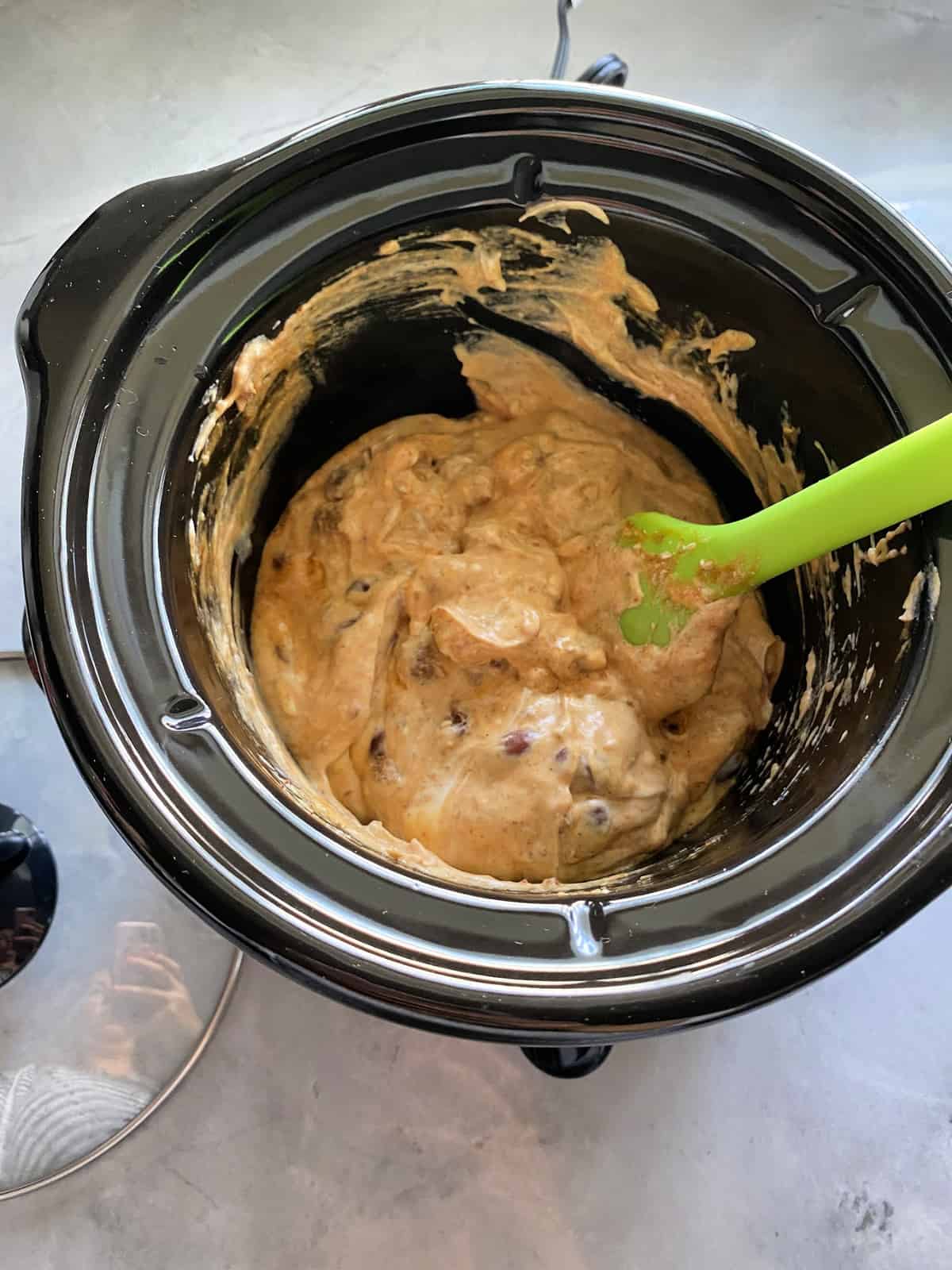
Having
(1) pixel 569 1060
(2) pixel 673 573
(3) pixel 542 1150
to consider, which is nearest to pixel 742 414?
(2) pixel 673 573

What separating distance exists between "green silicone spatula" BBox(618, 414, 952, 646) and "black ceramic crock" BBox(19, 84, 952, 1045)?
0.19 feet

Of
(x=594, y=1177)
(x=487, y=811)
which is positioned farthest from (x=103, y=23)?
(x=594, y=1177)

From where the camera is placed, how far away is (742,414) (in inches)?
35.4

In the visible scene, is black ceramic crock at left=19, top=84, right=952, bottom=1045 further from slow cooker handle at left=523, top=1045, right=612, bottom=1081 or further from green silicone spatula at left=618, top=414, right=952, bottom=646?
slow cooker handle at left=523, top=1045, right=612, bottom=1081

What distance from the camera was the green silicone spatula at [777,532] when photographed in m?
0.65

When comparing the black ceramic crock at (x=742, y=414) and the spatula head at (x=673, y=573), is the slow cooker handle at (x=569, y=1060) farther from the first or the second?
the spatula head at (x=673, y=573)

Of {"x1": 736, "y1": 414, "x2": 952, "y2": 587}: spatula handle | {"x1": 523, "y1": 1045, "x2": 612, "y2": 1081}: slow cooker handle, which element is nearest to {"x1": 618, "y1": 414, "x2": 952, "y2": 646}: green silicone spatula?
{"x1": 736, "y1": 414, "x2": 952, "y2": 587}: spatula handle

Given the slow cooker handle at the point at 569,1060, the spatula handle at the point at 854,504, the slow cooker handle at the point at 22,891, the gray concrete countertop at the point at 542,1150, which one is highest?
the spatula handle at the point at 854,504

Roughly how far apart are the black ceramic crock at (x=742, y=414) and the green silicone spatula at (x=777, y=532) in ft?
0.19

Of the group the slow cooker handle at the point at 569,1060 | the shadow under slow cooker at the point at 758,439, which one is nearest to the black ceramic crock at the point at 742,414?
the shadow under slow cooker at the point at 758,439

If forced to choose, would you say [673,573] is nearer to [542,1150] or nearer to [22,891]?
[542,1150]

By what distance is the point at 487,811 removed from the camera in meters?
0.82

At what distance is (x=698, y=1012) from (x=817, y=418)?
49 centimetres

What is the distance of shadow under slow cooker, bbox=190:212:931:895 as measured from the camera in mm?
698
